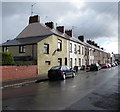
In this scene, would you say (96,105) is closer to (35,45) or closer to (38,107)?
(38,107)

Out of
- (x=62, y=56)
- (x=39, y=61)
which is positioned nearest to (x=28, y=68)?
(x=39, y=61)

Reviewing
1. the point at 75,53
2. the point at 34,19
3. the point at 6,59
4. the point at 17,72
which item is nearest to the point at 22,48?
the point at 17,72

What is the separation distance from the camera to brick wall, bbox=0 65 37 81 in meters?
15.4

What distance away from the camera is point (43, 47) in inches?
904

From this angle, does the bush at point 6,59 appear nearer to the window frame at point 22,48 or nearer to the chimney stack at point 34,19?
the window frame at point 22,48

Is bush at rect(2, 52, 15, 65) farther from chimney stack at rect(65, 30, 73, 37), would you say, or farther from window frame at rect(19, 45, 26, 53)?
chimney stack at rect(65, 30, 73, 37)

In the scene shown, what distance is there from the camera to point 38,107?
6055mm

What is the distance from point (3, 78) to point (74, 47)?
21.4 metres

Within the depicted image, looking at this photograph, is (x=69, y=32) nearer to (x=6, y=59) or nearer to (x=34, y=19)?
(x=34, y=19)

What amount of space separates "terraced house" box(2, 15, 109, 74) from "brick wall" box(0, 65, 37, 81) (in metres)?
1.78

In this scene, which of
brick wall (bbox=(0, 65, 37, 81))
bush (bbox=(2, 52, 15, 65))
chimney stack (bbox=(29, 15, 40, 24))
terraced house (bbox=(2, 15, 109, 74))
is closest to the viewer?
brick wall (bbox=(0, 65, 37, 81))

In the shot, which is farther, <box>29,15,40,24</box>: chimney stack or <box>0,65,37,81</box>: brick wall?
<box>29,15,40,24</box>: chimney stack

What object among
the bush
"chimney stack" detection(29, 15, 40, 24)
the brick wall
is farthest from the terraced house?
the bush

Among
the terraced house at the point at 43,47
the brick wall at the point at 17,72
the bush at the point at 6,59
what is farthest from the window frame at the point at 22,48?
the bush at the point at 6,59
